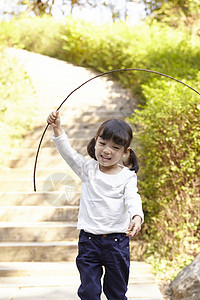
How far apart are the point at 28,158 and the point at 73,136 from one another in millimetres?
929

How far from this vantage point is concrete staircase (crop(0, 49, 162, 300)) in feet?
11.9

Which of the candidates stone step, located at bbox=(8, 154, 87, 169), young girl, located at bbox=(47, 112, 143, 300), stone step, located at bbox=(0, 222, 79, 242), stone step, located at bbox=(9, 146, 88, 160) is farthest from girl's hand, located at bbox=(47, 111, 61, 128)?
stone step, located at bbox=(9, 146, 88, 160)

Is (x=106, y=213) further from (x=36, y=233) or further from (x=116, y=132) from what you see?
(x=36, y=233)

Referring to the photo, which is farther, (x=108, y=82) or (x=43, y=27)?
(x=43, y=27)

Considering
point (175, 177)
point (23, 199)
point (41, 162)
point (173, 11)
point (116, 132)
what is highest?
point (173, 11)

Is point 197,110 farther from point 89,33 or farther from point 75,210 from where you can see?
point 89,33

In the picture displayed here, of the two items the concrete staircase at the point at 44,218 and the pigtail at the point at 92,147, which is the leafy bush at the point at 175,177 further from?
the pigtail at the point at 92,147

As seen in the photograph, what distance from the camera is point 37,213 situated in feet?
16.2

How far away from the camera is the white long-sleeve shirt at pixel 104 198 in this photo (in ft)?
7.47

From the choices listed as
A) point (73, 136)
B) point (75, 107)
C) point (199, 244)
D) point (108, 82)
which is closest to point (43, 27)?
point (108, 82)

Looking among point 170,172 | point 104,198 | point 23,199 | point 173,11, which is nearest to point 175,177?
point 170,172

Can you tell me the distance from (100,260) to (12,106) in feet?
14.3

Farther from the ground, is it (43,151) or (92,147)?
(92,147)

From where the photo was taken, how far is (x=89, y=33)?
32.9ft
